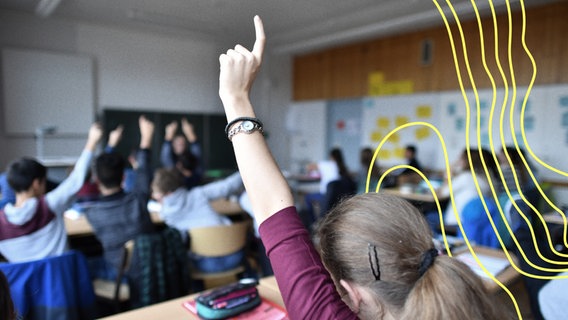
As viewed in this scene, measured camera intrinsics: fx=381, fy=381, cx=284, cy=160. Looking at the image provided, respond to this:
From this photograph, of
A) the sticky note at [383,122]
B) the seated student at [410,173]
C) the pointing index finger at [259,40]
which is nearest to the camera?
the pointing index finger at [259,40]

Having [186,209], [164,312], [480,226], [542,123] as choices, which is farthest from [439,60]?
[164,312]

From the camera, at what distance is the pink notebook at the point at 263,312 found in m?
1.20

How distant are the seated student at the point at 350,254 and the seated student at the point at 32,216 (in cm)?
171

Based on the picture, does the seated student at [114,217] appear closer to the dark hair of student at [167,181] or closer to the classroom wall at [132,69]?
the dark hair of student at [167,181]

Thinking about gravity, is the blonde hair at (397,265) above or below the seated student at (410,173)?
above

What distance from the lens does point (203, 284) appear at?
2418 mm

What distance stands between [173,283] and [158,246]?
23 cm

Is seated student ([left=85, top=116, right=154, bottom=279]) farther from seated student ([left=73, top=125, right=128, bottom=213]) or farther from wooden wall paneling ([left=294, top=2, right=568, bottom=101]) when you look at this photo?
wooden wall paneling ([left=294, top=2, right=568, bottom=101])

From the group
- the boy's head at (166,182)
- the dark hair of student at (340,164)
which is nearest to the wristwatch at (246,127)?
the boy's head at (166,182)

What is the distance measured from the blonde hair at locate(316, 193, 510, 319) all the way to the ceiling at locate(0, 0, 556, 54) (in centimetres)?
368

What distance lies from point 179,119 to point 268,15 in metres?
2.49

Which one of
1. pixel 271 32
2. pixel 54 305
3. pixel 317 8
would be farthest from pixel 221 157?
pixel 54 305

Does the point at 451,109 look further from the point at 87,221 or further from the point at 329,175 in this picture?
the point at 87,221

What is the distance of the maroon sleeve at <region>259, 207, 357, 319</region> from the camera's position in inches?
23.8
